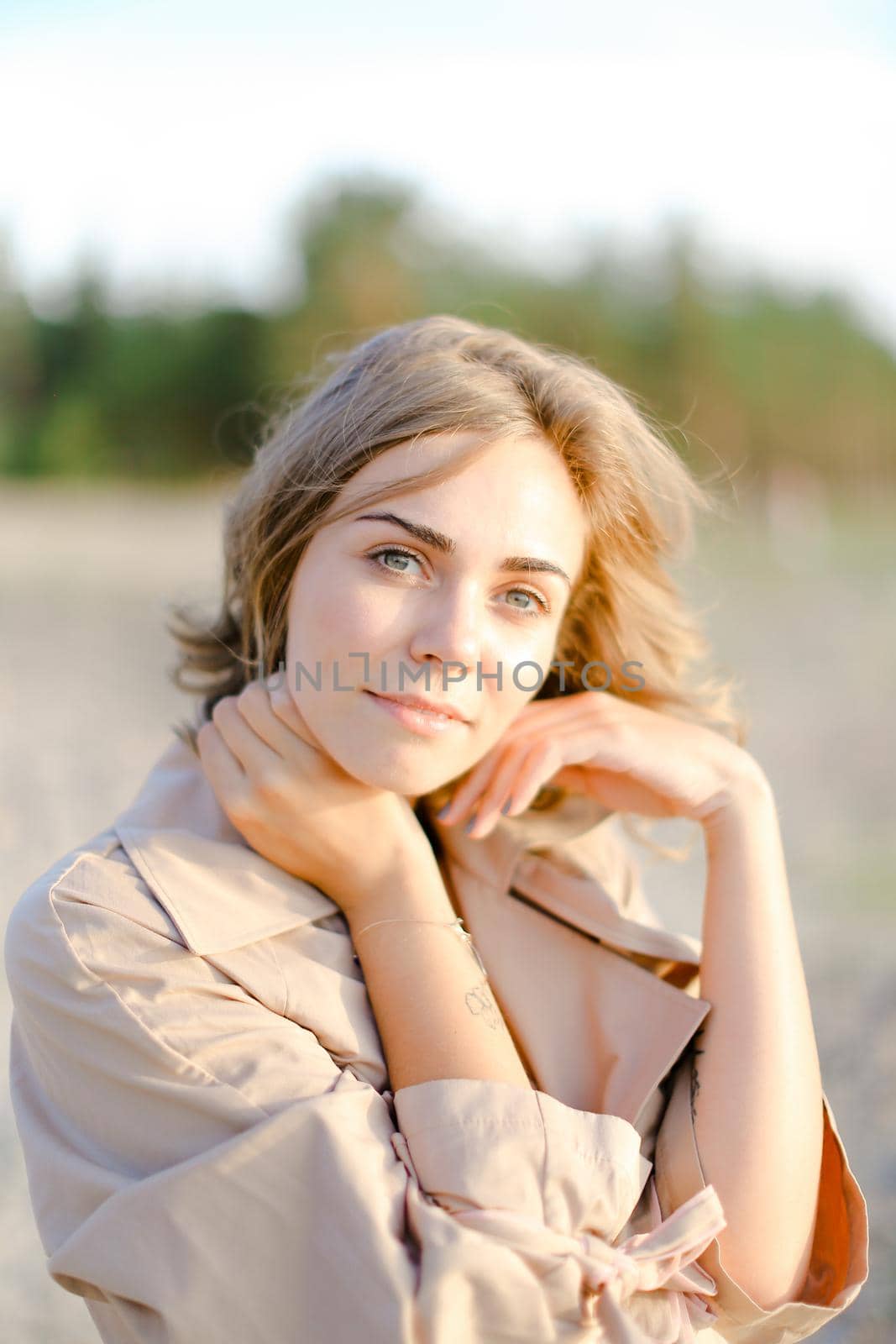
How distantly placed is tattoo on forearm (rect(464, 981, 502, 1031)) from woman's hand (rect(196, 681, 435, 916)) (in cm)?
24

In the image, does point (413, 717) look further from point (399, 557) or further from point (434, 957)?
point (434, 957)

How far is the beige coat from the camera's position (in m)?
1.49

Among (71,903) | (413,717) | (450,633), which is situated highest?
(450,633)

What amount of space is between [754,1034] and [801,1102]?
125 mm

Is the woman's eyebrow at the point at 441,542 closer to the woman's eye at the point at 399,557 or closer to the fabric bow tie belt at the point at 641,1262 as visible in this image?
the woman's eye at the point at 399,557

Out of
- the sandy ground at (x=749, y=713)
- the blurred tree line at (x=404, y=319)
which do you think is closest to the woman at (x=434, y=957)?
the sandy ground at (x=749, y=713)

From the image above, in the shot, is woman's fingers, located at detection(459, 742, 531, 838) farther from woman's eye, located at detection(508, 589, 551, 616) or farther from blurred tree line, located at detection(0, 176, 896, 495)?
blurred tree line, located at detection(0, 176, 896, 495)

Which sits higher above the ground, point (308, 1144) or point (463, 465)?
point (463, 465)

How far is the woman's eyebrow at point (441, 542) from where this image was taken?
6.13 feet

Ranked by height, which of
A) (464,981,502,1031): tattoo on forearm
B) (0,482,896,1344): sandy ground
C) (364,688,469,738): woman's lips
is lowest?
(0,482,896,1344): sandy ground

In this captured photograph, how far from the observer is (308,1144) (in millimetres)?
1536

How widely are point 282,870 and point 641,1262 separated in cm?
82

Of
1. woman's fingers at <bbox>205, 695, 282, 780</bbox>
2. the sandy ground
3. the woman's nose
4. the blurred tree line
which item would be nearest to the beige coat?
woman's fingers at <bbox>205, 695, 282, 780</bbox>

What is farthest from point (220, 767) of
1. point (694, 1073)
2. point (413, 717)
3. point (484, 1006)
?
point (694, 1073)
